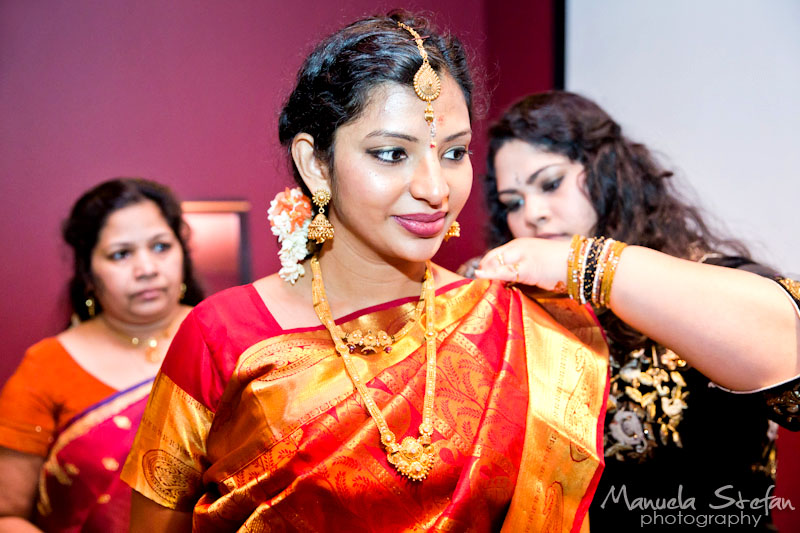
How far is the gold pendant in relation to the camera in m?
1.21

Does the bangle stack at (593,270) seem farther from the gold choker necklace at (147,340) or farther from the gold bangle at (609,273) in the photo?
the gold choker necklace at (147,340)

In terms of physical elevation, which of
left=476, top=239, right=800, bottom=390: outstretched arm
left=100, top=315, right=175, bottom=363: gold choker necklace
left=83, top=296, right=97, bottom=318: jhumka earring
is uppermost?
left=476, top=239, right=800, bottom=390: outstretched arm

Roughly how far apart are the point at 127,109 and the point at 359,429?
1538 mm

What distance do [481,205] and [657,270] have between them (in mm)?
1111

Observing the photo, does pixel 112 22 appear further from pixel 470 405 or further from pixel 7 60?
pixel 470 405

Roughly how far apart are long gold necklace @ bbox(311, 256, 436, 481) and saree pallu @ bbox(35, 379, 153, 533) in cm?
96

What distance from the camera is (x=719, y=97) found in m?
2.29

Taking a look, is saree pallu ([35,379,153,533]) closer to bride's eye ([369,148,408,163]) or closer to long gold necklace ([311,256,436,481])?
long gold necklace ([311,256,436,481])

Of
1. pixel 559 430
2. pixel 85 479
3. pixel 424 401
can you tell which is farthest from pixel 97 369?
pixel 559 430

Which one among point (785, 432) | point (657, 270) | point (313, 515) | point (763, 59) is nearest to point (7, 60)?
point (313, 515)

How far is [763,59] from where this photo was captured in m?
2.13

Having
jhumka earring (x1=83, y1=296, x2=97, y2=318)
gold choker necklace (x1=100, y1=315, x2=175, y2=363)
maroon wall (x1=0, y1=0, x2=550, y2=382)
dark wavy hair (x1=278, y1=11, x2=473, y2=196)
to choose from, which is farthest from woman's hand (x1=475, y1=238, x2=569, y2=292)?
jhumka earring (x1=83, y1=296, x2=97, y2=318)

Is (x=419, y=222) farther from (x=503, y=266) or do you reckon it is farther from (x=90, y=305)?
(x=90, y=305)

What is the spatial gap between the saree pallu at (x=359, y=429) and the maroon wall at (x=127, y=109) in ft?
2.94
